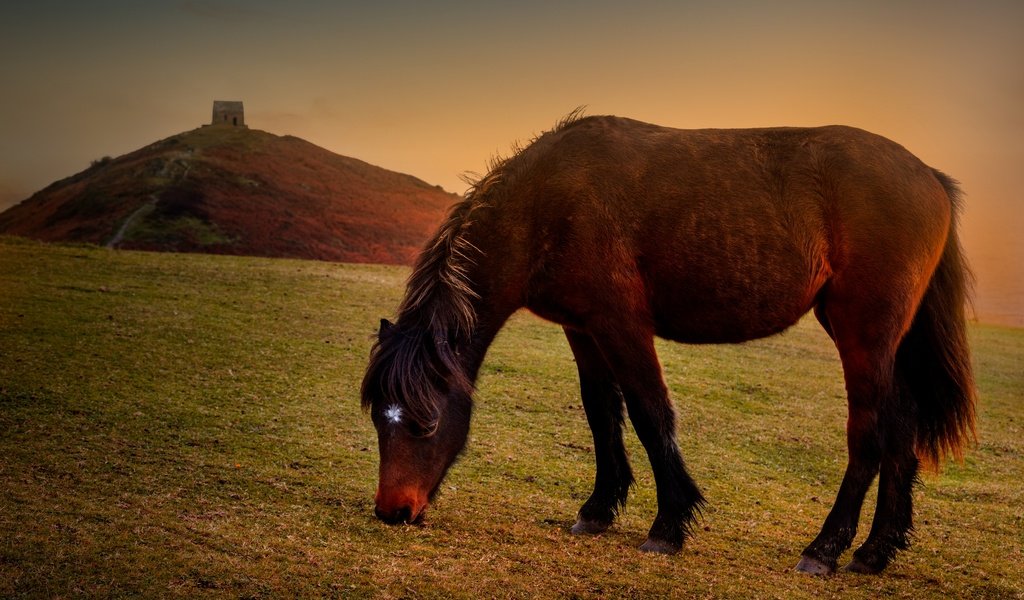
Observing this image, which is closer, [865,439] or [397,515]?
[397,515]

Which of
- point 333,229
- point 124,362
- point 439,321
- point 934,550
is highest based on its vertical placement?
point 333,229

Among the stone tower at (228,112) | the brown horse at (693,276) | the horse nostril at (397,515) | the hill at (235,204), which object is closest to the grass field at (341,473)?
the horse nostril at (397,515)

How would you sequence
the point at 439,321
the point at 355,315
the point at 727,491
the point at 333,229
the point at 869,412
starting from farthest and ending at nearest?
1. the point at 333,229
2. the point at 355,315
3. the point at 727,491
4. the point at 869,412
5. the point at 439,321

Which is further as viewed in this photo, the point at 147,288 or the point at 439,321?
the point at 147,288

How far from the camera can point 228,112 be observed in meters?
48.6

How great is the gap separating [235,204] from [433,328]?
2865 centimetres

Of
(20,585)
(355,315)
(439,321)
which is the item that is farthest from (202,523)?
(355,315)

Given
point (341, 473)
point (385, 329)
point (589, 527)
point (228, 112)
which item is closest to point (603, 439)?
point (589, 527)

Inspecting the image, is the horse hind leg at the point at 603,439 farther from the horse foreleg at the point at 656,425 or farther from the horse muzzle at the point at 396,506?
the horse muzzle at the point at 396,506

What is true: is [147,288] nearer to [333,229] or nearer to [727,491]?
[727,491]

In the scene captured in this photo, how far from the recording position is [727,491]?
8.41 meters

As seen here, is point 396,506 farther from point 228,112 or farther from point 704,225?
point 228,112

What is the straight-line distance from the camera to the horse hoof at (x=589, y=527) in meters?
6.38

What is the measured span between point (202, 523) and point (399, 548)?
1.45 meters
